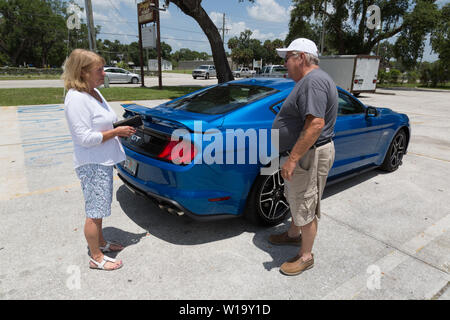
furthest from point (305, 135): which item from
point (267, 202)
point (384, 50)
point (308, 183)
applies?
point (384, 50)

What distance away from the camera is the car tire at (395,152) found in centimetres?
Answer: 493

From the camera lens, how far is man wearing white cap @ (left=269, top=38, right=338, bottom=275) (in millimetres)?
2107

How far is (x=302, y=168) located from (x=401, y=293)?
1239mm

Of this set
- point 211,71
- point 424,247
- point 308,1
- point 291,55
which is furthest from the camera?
point 211,71

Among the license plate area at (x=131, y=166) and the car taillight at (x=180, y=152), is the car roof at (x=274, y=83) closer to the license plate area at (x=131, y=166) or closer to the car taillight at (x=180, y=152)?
the car taillight at (x=180, y=152)

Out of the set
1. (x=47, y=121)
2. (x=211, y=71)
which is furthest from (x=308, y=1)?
(x=47, y=121)

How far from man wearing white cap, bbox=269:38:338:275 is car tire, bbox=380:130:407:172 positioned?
3.01m

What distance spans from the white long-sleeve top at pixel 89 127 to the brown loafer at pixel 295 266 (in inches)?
65.5

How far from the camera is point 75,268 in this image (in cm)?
257

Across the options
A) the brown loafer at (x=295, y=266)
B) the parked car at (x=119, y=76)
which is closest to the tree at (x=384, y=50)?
the parked car at (x=119, y=76)

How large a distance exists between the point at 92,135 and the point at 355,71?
19.0 meters

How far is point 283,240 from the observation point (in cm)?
301

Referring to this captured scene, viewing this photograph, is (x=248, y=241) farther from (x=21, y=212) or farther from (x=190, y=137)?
(x=21, y=212)
